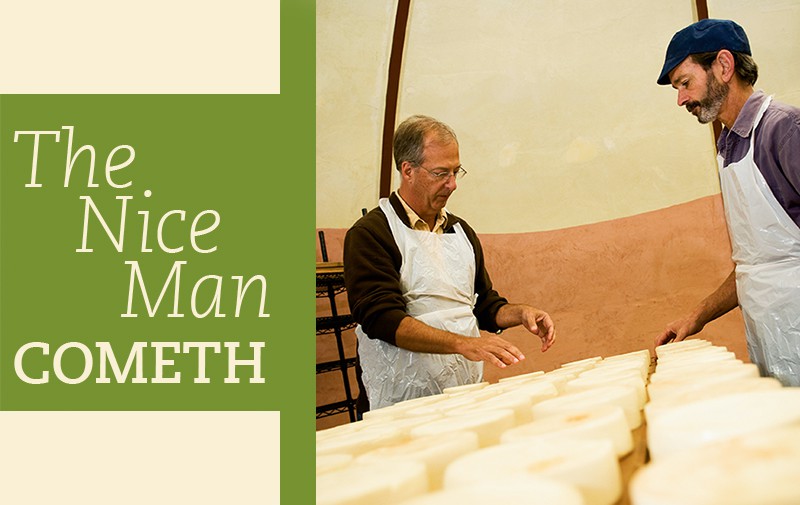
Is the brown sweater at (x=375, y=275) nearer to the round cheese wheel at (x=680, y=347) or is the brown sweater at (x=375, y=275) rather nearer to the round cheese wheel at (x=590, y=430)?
the round cheese wheel at (x=680, y=347)

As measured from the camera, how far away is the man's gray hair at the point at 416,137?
2.41 meters

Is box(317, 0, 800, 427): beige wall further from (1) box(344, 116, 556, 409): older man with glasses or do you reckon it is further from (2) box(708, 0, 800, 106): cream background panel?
(1) box(344, 116, 556, 409): older man with glasses

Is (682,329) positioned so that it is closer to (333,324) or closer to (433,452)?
(433,452)

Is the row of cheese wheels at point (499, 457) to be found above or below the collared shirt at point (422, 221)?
below

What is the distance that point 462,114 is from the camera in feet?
15.4

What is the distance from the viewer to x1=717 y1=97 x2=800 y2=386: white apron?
5.83 feet

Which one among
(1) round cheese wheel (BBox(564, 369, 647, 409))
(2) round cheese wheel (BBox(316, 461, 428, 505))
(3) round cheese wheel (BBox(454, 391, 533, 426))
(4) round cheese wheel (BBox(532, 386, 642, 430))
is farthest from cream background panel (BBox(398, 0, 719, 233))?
(2) round cheese wheel (BBox(316, 461, 428, 505))

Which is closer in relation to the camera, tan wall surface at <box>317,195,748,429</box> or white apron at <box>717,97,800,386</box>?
white apron at <box>717,97,800,386</box>

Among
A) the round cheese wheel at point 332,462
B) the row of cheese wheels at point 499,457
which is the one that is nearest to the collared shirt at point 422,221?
the row of cheese wheels at point 499,457

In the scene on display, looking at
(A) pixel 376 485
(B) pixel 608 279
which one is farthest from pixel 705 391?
(B) pixel 608 279

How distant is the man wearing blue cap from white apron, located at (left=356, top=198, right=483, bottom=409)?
3.16 feet

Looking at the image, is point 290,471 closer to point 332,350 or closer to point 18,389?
point 18,389

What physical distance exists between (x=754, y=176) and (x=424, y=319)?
1.15 metres

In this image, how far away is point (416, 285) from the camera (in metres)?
2.30
